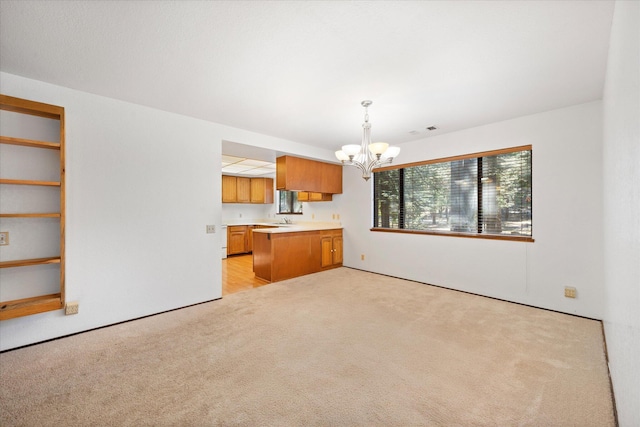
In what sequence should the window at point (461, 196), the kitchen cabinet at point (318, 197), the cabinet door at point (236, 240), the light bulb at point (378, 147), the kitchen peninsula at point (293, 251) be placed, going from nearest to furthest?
the light bulb at point (378, 147)
the window at point (461, 196)
the kitchen peninsula at point (293, 251)
the kitchen cabinet at point (318, 197)
the cabinet door at point (236, 240)

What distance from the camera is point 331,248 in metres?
5.58

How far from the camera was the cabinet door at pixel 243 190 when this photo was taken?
771 centimetres

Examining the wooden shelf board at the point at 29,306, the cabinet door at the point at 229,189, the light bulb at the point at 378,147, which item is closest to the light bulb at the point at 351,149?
the light bulb at the point at 378,147

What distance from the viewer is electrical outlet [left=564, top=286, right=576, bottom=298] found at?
10.2 ft

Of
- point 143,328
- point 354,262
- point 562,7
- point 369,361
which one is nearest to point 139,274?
point 143,328

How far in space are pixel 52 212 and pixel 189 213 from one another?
1.27 metres

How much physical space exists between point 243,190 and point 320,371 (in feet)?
21.3

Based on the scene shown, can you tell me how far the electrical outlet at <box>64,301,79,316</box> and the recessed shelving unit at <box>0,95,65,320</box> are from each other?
0.15 metres

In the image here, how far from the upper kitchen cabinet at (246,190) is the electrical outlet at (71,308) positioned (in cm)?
490

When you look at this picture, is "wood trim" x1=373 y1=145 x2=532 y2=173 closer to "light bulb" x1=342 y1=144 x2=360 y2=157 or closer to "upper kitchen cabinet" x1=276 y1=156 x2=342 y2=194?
"upper kitchen cabinet" x1=276 y1=156 x2=342 y2=194

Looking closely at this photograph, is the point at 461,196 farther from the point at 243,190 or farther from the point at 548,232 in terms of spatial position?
the point at 243,190

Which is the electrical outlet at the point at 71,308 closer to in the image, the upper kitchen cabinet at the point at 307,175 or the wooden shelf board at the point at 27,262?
the wooden shelf board at the point at 27,262

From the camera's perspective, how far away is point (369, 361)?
7.17 feet

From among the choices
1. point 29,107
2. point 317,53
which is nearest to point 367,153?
point 317,53
